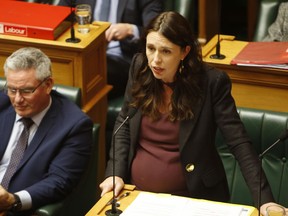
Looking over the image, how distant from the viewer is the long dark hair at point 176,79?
8.44 ft

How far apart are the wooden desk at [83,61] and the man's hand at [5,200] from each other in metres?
0.82

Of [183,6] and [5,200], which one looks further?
[183,6]

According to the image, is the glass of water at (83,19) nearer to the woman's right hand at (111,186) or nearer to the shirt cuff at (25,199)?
the shirt cuff at (25,199)

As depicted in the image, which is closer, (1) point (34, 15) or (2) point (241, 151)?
(2) point (241, 151)

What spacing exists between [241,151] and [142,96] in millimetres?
398

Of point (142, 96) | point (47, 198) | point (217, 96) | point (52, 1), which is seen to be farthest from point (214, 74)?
point (52, 1)

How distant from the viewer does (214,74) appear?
267 centimetres

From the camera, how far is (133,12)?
13.5 ft

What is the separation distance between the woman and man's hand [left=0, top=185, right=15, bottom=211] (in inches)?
14.2

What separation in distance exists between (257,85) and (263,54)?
15 centimetres

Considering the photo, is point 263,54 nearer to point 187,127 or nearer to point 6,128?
point 187,127

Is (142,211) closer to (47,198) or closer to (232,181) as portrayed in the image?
(47,198)

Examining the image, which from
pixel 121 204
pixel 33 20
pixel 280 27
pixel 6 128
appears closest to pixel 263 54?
pixel 280 27

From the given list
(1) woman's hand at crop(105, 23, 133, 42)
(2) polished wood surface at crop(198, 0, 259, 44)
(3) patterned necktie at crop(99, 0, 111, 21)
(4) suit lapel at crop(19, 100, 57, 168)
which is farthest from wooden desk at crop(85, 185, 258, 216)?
(2) polished wood surface at crop(198, 0, 259, 44)
